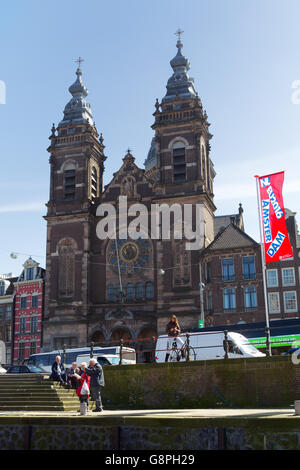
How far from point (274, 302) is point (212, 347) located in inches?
879

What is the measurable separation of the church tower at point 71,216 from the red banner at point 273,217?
27323mm

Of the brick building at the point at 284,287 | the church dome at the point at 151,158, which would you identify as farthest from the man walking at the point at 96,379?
the church dome at the point at 151,158

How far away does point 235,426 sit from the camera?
1442 centimetres

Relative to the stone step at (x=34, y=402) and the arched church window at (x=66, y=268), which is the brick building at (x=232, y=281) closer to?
the arched church window at (x=66, y=268)

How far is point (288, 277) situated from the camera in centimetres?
5056

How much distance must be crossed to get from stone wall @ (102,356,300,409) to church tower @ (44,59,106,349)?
26227 mm

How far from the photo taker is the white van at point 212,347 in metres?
27.7

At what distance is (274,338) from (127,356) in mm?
10388

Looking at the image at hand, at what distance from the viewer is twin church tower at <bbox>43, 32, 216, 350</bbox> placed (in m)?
50.8

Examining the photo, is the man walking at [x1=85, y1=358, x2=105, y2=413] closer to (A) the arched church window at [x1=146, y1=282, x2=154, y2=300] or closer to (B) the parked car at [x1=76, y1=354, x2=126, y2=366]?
(B) the parked car at [x1=76, y1=354, x2=126, y2=366]

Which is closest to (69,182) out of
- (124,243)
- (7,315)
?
(124,243)

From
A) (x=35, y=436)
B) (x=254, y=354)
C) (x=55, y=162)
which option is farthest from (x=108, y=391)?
(x=55, y=162)

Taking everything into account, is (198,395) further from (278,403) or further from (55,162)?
(55,162)
